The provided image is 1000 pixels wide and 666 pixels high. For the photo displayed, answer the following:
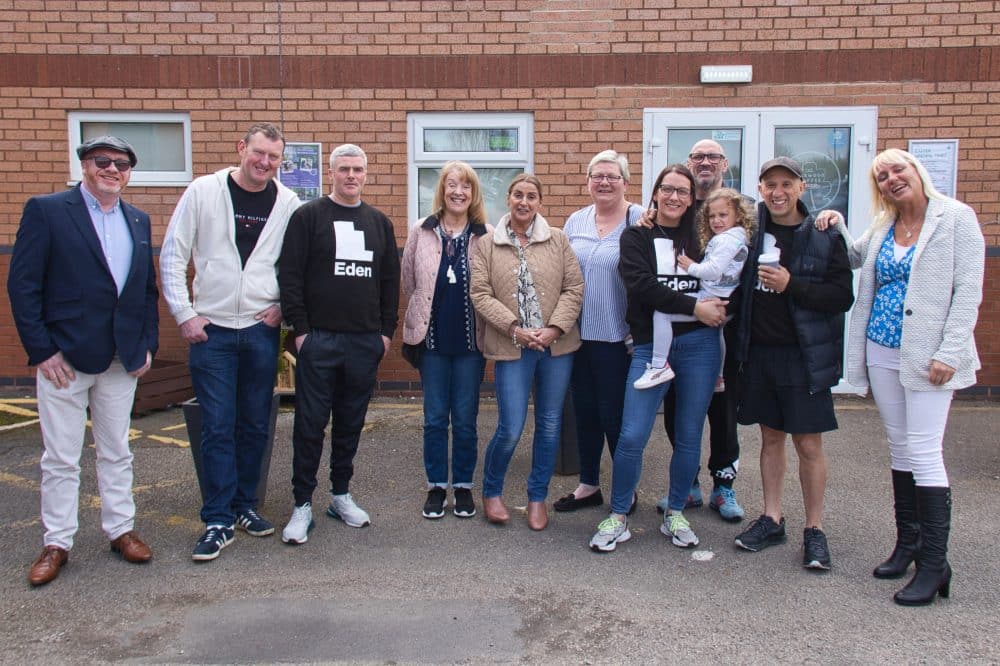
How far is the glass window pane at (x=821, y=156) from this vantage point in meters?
7.10

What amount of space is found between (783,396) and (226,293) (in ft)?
8.81

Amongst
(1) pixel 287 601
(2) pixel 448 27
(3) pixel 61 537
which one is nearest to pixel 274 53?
(2) pixel 448 27

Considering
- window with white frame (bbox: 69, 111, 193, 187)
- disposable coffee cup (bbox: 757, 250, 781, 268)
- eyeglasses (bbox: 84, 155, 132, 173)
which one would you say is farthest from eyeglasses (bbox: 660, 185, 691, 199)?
window with white frame (bbox: 69, 111, 193, 187)

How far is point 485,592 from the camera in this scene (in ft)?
11.6

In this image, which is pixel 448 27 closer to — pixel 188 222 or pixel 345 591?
pixel 188 222

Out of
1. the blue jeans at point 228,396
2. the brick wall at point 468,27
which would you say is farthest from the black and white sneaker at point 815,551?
A: the brick wall at point 468,27

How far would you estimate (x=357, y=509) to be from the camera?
171 inches

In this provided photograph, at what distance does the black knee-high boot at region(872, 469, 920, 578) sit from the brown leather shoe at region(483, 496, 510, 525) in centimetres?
179

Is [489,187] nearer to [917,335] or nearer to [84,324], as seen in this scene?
[84,324]

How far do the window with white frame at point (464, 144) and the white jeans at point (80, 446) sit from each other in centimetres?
391

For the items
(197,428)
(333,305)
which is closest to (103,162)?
(333,305)

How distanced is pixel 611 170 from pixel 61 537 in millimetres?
3123

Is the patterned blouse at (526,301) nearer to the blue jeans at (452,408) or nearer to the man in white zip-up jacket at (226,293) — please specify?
the blue jeans at (452,408)

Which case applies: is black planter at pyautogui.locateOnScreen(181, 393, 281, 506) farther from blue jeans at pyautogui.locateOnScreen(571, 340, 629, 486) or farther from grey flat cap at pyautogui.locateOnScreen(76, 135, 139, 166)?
blue jeans at pyautogui.locateOnScreen(571, 340, 629, 486)
